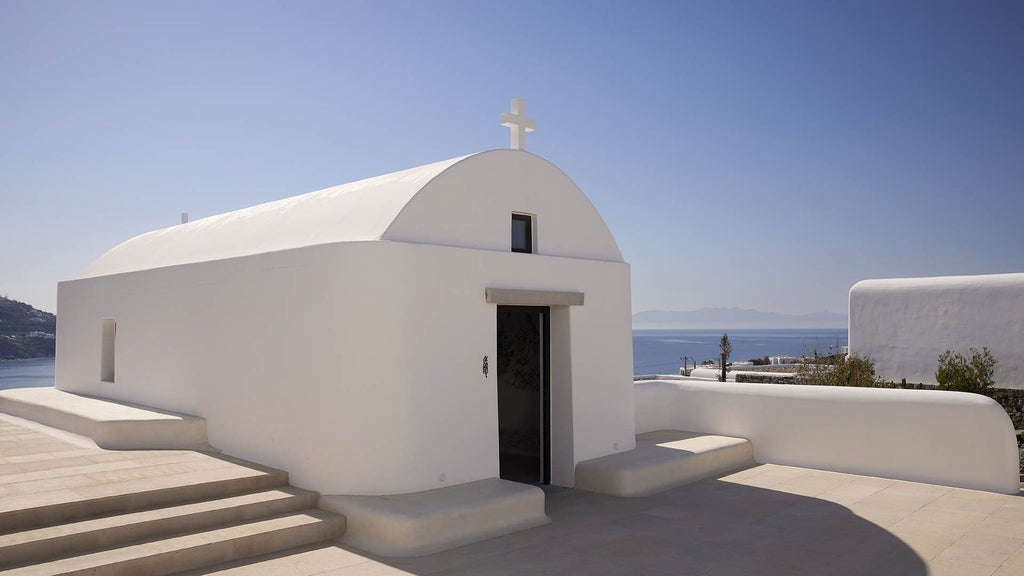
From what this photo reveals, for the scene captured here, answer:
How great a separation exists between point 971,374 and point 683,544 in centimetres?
Answer: 1378

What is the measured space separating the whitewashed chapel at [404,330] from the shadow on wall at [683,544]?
1.11 meters

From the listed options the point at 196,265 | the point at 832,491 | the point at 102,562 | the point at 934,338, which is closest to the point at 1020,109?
the point at 934,338

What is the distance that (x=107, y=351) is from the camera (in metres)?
12.8

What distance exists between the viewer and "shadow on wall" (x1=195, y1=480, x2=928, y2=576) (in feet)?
20.7

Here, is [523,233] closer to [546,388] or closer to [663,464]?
[546,388]

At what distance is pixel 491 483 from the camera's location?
805cm

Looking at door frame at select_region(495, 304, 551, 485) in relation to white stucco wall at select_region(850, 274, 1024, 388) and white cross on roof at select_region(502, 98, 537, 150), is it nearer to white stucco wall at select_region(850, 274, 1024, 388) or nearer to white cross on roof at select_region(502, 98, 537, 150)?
white cross on roof at select_region(502, 98, 537, 150)

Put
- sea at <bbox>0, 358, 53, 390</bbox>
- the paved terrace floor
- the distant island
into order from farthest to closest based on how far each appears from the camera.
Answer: the distant island → sea at <bbox>0, 358, 53, 390</bbox> → the paved terrace floor

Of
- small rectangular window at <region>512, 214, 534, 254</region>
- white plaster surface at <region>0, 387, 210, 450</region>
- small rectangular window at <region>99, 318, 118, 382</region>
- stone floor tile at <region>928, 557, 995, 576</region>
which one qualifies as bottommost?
stone floor tile at <region>928, 557, 995, 576</region>

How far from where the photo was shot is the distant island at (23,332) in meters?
19.6

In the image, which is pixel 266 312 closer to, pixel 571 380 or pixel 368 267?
pixel 368 267

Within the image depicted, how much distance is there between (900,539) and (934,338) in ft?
45.0

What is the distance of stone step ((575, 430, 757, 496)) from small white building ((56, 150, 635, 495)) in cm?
35

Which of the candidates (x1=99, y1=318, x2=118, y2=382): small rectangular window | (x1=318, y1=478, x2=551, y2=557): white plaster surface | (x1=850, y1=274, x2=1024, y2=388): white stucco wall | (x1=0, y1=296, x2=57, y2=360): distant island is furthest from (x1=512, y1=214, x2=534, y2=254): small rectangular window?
(x1=0, y1=296, x2=57, y2=360): distant island
